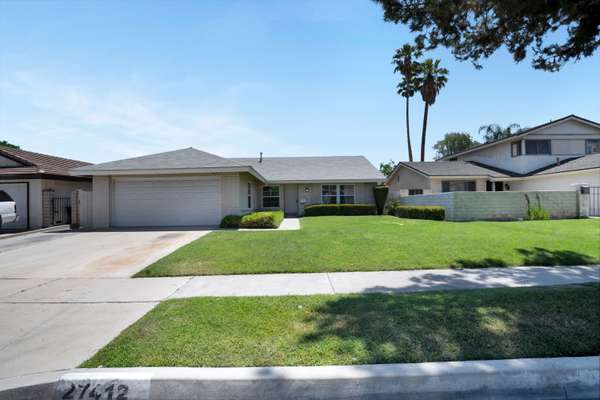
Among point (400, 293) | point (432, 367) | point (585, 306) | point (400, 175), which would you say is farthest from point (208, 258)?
point (400, 175)

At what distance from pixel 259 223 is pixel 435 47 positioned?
9.97 m

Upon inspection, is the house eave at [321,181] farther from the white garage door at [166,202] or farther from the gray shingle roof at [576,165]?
the gray shingle roof at [576,165]

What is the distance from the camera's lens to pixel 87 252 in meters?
9.80

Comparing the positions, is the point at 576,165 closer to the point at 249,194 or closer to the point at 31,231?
the point at 249,194

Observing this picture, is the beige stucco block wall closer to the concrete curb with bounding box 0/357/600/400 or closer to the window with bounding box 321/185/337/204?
the window with bounding box 321/185/337/204

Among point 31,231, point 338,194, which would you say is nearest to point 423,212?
point 338,194

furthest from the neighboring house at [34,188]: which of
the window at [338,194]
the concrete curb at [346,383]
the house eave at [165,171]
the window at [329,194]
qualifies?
the concrete curb at [346,383]

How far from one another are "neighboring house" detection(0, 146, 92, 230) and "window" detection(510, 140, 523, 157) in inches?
1183

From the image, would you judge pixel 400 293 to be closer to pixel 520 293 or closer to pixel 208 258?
pixel 520 293

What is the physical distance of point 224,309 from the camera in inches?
185

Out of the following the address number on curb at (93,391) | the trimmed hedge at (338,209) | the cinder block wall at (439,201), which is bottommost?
the address number on curb at (93,391)

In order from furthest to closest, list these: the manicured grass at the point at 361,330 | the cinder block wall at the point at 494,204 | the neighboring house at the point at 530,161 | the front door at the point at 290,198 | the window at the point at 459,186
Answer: the front door at the point at 290,198
the window at the point at 459,186
the neighboring house at the point at 530,161
the cinder block wall at the point at 494,204
the manicured grass at the point at 361,330

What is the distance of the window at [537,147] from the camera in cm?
2395

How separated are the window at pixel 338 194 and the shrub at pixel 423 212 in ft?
13.8
